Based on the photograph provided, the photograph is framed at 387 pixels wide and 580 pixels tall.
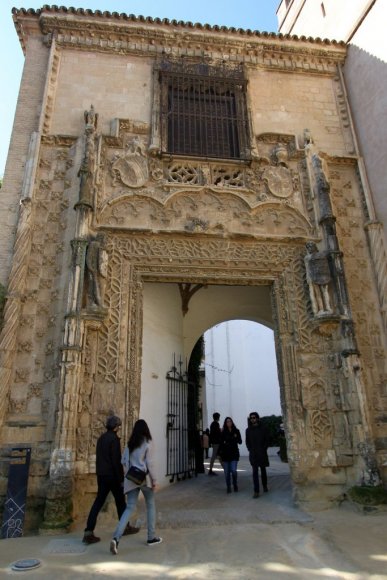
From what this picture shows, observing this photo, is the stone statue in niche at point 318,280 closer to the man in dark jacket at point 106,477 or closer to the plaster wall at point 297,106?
the plaster wall at point 297,106

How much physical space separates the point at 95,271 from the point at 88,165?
207cm

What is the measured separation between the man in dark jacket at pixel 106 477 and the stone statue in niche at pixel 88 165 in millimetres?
4046

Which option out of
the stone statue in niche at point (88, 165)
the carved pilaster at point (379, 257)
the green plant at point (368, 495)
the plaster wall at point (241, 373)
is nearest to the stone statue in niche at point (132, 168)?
the stone statue in niche at point (88, 165)

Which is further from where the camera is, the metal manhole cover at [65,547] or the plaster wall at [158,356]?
the plaster wall at [158,356]

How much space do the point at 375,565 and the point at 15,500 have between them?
4297 millimetres

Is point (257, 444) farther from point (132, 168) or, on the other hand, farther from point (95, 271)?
point (132, 168)

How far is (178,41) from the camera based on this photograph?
903 cm

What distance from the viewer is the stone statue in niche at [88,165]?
7.00 meters

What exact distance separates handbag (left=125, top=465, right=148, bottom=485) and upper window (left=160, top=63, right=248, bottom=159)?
19.8 feet

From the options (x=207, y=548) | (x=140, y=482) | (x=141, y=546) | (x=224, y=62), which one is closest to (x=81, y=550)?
(x=141, y=546)

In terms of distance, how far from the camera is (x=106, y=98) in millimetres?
8398

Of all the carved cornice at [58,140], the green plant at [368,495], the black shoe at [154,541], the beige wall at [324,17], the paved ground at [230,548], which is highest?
the beige wall at [324,17]

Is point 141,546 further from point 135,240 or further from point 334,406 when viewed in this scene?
point 135,240

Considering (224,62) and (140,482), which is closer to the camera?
(140,482)
